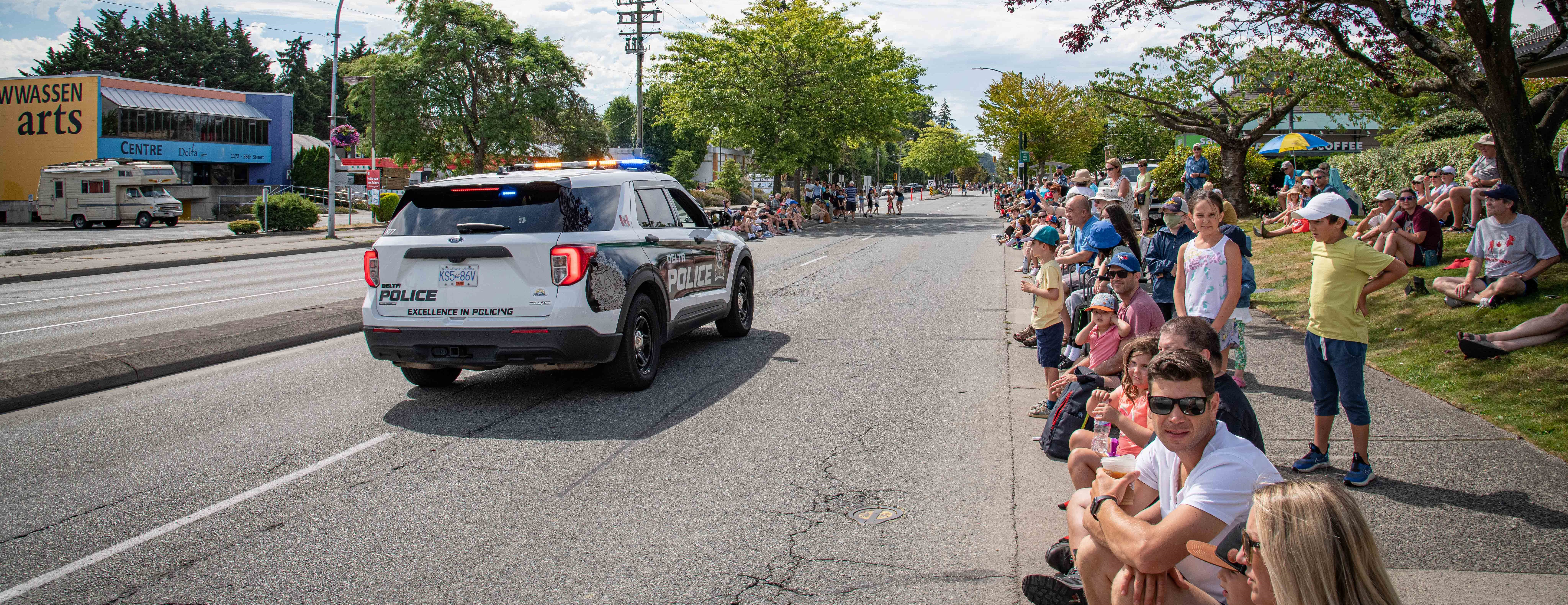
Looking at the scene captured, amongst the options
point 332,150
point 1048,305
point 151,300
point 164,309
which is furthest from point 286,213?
point 1048,305

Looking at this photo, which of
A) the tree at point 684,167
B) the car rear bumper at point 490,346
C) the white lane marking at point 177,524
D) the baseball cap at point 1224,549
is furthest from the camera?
the tree at point 684,167

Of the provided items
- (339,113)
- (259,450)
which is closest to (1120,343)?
(259,450)

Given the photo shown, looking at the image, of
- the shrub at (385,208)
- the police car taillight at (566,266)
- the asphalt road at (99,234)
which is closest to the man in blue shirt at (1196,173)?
the police car taillight at (566,266)

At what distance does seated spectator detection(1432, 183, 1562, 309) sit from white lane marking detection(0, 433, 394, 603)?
981cm

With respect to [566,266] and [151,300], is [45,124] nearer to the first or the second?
[151,300]

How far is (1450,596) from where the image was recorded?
392cm

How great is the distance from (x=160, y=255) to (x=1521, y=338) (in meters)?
27.6

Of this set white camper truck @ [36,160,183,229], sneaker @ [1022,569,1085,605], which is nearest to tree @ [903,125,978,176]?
white camper truck @ [36,160,183,229]

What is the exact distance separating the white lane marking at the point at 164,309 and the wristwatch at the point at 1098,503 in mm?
13457

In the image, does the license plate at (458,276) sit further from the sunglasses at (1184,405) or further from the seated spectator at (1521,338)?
the seated spectator at (1521,338)

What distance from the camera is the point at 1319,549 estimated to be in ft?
7.52

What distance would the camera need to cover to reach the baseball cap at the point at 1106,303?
6.09 meters

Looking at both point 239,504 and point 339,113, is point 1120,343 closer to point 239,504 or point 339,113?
point 239,504

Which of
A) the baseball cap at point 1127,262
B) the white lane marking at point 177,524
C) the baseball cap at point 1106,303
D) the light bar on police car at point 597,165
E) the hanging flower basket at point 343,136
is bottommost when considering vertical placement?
the white lane marking at point 177,524
